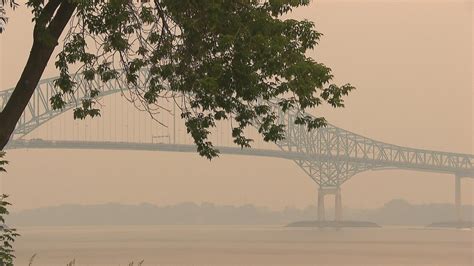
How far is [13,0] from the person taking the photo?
1482 cm

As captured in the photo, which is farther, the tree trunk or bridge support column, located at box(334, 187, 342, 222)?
bridge support column, located at box(334, 187, 342, 222)

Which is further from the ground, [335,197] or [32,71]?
[32,71]

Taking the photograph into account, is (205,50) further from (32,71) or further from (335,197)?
(335,197)

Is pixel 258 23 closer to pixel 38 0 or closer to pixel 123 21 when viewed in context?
pixel 123 21

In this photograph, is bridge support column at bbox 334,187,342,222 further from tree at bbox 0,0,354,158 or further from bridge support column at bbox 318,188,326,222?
tree at bbox 0,0,354,158

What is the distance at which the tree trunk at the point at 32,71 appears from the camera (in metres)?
14.5

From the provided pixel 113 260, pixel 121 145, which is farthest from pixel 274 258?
pixel 121 145

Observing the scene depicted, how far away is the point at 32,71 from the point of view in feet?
47.5

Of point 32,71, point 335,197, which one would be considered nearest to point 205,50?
point 32,71

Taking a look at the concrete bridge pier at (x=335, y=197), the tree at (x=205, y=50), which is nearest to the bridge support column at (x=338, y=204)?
the concrete bridge pier at (x=335, y=197)

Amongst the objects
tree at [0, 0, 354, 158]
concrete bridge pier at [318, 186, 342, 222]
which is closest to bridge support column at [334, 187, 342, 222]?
concrete bridge pier at [318, 186, 342, 222]

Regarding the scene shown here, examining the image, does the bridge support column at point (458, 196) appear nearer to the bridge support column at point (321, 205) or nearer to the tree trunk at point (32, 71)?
the bridge support column at point (321, 205)

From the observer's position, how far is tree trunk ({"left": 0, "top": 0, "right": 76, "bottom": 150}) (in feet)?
Result: 47.5

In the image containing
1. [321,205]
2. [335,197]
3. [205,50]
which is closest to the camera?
[205,50]
